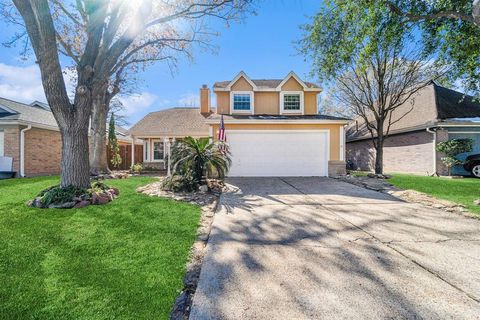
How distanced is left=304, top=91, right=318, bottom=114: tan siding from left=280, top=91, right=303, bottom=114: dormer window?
12.5 inches

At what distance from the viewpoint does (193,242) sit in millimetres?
3695

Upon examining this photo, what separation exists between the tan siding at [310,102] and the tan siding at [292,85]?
55 centimetres

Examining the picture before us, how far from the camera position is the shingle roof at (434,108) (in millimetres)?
12539

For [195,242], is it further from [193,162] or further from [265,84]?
[265,84]

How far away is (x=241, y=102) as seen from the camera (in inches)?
536

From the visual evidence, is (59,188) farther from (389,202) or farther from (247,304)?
(389,202)

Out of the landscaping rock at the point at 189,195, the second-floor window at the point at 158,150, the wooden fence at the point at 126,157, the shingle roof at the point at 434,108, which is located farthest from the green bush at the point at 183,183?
the shingle roof at the point at 434,108

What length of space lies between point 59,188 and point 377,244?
697 cm

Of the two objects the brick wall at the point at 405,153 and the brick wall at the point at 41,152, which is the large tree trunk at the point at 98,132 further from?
the brick wall at the point at 405,153

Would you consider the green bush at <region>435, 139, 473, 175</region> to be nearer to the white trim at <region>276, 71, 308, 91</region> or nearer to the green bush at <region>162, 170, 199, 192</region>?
the white trim at <region>276, 71, 308, 91</region>

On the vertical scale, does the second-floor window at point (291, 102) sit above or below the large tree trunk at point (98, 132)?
above

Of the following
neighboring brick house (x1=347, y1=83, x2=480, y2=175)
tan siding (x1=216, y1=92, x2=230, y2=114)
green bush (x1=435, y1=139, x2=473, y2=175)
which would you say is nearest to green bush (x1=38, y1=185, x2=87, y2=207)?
tan siding (x1=216, y1=92, x2=230, y2=114)

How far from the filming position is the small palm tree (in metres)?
7.61

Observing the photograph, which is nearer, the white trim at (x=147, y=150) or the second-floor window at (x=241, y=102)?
the second-floor window at (x=241, y=102)
